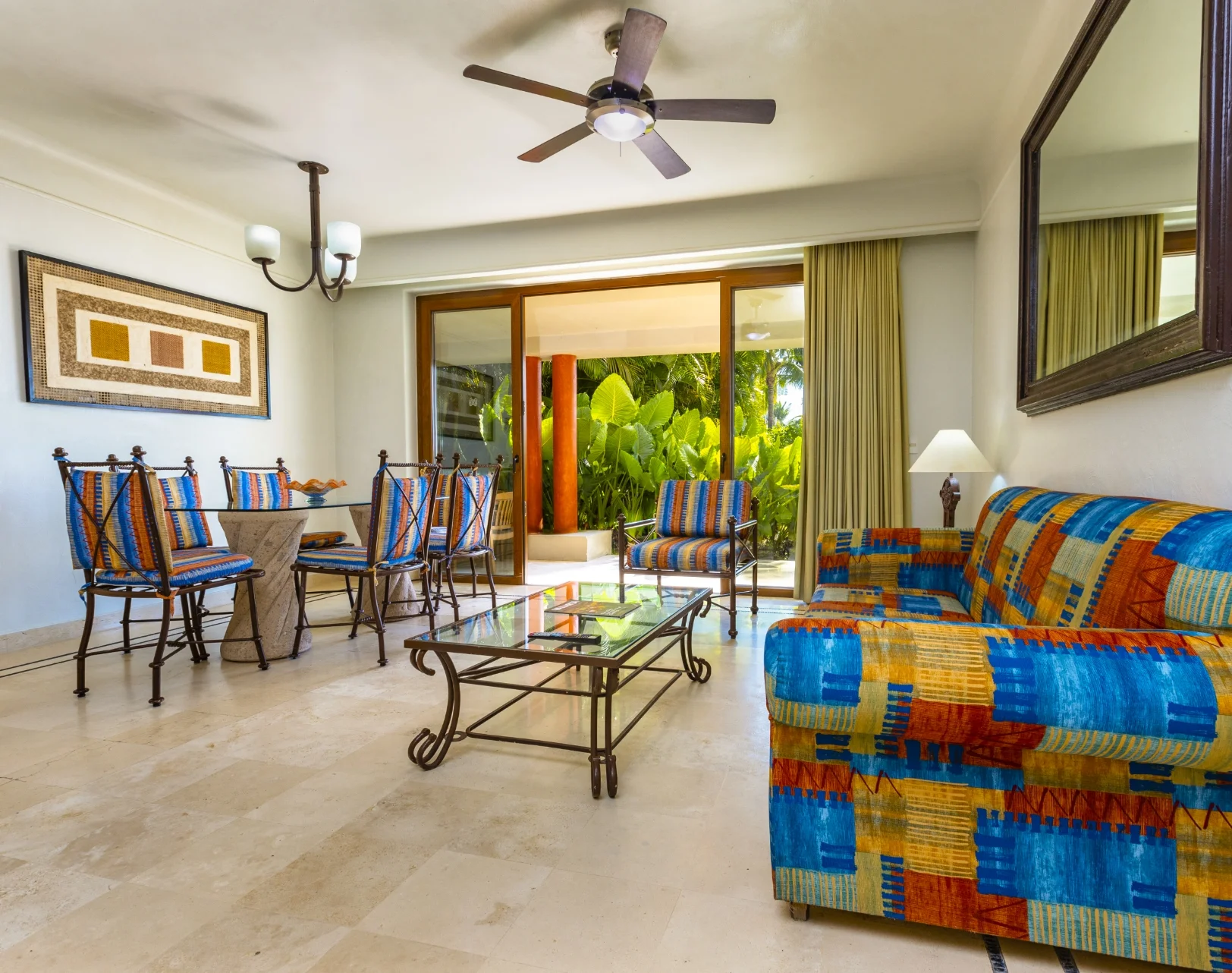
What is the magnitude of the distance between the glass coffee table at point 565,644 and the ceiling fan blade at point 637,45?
1887 mm

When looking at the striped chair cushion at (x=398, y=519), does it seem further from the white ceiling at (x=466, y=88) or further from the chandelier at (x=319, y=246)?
the white ceiling at (x=466, y=88)

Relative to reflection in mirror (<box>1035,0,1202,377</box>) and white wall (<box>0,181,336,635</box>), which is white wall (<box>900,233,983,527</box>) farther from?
white wall (<box>0,181,336,635</box>)

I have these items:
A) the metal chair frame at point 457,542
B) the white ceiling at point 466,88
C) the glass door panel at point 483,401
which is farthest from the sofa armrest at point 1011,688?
the glass door panel at point 483,401

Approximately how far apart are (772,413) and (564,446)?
3.04m

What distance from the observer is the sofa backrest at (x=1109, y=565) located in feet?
4.15

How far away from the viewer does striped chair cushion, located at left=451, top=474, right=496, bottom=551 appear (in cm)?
423

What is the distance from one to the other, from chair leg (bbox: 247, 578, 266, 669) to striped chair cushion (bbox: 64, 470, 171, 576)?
52 centimetres

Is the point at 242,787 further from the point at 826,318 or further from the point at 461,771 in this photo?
the point at 826,318

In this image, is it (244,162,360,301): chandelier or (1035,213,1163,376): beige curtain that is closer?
(1035,213,1163,376): beige curtain

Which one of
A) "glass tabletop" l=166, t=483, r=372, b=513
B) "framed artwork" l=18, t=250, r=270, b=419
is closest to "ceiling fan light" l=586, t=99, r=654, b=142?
"glass tabletop" l=166, t=483, r=372, b=513

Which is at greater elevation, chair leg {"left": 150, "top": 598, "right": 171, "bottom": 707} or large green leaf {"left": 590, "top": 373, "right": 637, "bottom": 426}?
large green leaf {"left": 590, "top": 373, "right": 637, "bottom": 426}

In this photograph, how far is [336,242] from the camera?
12.3 feet

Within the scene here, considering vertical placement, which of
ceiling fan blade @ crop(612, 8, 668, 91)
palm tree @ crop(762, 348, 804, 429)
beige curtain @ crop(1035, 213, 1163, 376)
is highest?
ceiling fan blade @ crop(612, 8, 668, 91)

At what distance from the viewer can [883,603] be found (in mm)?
2479
